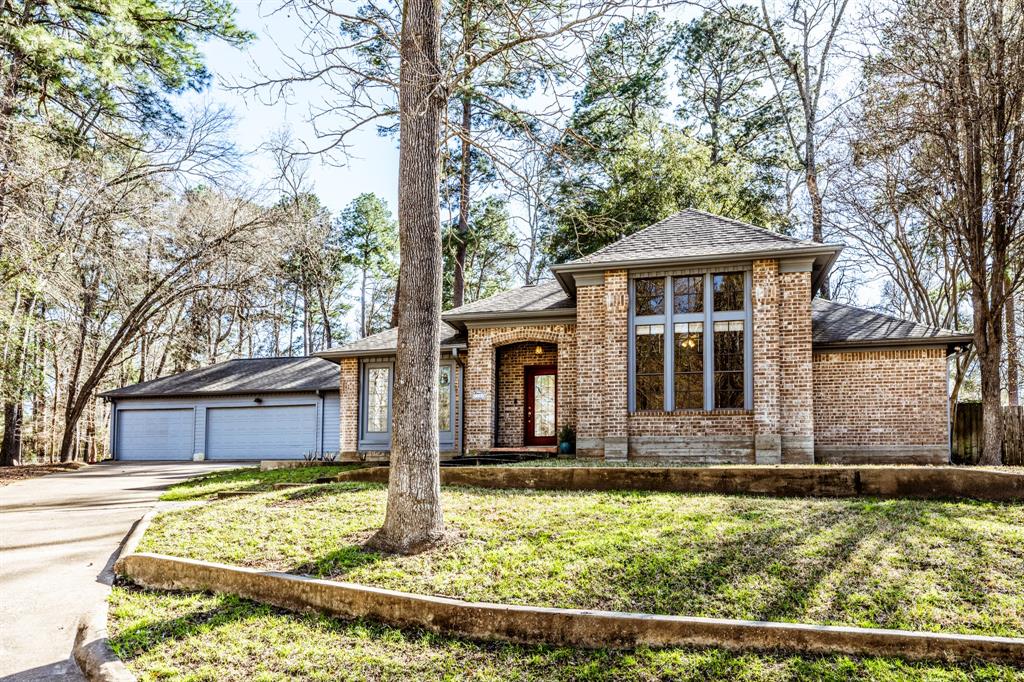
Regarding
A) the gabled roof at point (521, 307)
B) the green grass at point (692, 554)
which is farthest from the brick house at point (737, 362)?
the green grass at point (692, 554)

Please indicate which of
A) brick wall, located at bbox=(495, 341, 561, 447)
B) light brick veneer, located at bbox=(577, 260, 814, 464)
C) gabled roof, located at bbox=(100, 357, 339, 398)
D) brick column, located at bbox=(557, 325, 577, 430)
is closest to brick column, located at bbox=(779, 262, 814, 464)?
light brick veneer, located at bbox=(577, 260, 814, 464)

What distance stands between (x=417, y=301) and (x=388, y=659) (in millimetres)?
3438

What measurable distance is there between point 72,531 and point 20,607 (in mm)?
3571

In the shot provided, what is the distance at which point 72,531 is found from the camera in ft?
29.2

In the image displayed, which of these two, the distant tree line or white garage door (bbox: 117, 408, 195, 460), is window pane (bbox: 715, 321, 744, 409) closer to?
the distant tree line

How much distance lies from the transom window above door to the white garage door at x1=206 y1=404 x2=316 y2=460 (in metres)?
13.2

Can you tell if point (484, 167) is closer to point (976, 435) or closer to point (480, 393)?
point (480, 393)

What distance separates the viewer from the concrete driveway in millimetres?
4828

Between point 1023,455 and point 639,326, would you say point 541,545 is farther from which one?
point 1023,455

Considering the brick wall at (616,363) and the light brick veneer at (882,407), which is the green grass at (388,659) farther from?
the light brick veneer at (882,407)

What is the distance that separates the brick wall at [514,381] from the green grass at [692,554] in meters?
7.00

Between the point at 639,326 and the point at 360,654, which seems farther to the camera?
the point at 639,326

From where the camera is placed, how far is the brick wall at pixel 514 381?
1536 cm

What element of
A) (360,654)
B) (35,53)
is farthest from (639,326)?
(35,53)
